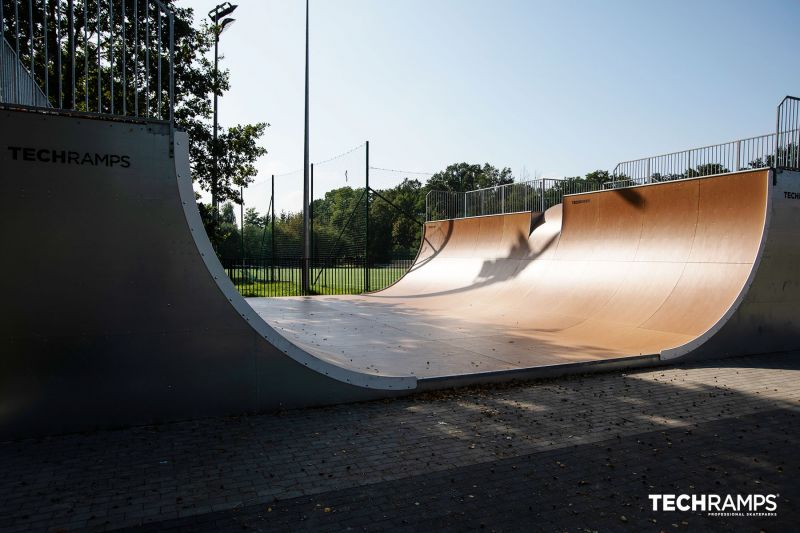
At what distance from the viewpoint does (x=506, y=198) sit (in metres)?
20.3

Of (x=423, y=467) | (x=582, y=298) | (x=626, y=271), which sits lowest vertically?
(x=423, y=467)

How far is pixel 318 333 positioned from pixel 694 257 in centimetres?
714

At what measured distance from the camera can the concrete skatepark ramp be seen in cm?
450

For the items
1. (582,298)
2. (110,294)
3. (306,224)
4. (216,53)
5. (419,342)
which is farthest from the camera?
(306,224)

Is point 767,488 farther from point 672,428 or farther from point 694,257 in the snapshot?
point 694,257

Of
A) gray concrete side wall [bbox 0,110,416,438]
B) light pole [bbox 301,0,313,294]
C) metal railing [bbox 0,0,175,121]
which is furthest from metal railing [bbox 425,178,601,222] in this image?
gray concrete side wall [bbox 0,110,416,438]

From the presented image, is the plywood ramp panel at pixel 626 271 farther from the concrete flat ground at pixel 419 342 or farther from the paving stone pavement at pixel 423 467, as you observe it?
the paving stone pavement at pixel 423 467

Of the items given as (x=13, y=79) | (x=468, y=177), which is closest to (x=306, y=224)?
(x=13, y=79)

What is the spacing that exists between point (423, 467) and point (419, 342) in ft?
15.5

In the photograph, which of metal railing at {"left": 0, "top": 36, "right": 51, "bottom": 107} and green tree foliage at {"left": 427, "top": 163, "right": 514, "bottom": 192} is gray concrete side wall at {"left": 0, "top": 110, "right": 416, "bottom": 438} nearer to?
metal railing at {"left": 0, "top": 36, "right": 51, "bottom": 107}

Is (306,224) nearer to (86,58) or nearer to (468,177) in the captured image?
(86,58)

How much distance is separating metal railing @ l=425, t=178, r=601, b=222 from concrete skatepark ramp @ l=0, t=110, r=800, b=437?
746cm

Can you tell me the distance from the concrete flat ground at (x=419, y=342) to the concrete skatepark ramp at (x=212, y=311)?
64 millimetres

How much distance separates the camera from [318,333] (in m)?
9.50
